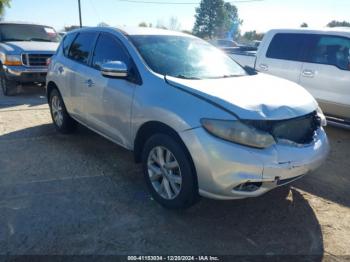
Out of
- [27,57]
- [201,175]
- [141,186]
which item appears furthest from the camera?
[27,57]

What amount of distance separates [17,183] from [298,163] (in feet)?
10.1

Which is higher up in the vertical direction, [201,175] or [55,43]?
[55,43]

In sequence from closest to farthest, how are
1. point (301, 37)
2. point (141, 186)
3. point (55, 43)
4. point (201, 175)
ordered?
point (201, 175)
point (141, 186)
point (301, 37)
point (55, 43)

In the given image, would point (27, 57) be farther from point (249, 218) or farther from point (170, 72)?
point (249, 218)

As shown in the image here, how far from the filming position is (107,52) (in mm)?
4285

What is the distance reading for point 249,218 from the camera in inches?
130

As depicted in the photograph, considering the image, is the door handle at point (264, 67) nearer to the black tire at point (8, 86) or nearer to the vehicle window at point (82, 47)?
the vehicle window at point (82, 47)

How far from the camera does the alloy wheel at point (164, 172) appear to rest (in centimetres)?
325

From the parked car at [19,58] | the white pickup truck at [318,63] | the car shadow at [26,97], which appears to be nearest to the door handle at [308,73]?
the white pickup truck at [318,63]

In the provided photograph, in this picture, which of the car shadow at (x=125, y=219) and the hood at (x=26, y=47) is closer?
the car shadow at (x=125, y=219)

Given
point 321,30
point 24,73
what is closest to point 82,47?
point 321,30

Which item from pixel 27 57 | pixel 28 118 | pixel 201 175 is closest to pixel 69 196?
pixel 201 175

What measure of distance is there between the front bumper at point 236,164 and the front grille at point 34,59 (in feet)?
23.9

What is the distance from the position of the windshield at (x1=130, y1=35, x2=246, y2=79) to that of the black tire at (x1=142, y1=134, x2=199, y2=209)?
0.75 metres
